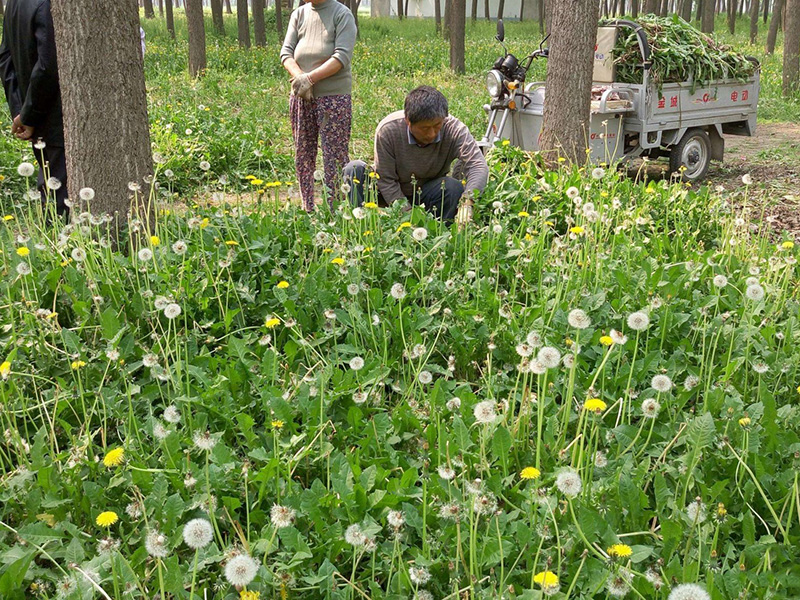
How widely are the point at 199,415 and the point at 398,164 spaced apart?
126 inches

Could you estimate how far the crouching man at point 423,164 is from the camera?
553 cm

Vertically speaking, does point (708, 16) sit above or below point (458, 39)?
above

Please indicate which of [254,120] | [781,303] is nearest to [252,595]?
[781,303]

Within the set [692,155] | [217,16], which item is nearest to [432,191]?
[692,155]

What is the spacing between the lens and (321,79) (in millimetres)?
6164

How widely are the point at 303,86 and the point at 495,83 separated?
10.5 ft

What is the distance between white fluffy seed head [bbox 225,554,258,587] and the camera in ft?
5.49

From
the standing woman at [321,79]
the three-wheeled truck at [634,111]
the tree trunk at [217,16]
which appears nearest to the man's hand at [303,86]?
the standing woman at [321,79]

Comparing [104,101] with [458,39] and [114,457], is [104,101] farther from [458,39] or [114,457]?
[458,39]

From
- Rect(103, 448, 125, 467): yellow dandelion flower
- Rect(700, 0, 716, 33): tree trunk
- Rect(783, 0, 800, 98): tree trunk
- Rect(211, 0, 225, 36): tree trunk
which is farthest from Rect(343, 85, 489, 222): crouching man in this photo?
Rect(700, 0, 716, 33): tree trunk

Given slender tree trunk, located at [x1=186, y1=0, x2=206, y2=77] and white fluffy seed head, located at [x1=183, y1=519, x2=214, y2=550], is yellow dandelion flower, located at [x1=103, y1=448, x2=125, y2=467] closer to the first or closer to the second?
white fluffy seed head, located at [x1=183, y1=519, x2=214, y2=550]

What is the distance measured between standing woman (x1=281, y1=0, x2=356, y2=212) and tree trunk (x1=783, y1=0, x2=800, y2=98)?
13.3 m

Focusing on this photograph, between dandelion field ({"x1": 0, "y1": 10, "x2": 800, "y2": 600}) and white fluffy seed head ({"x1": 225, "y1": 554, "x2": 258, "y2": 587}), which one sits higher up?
white fluffy seed head ({"x1": 225, "y1": 554, "x2": 258, "y2": 587})

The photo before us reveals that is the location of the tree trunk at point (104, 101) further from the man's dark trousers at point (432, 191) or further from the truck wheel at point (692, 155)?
the truck wheel at point (692, 155)
